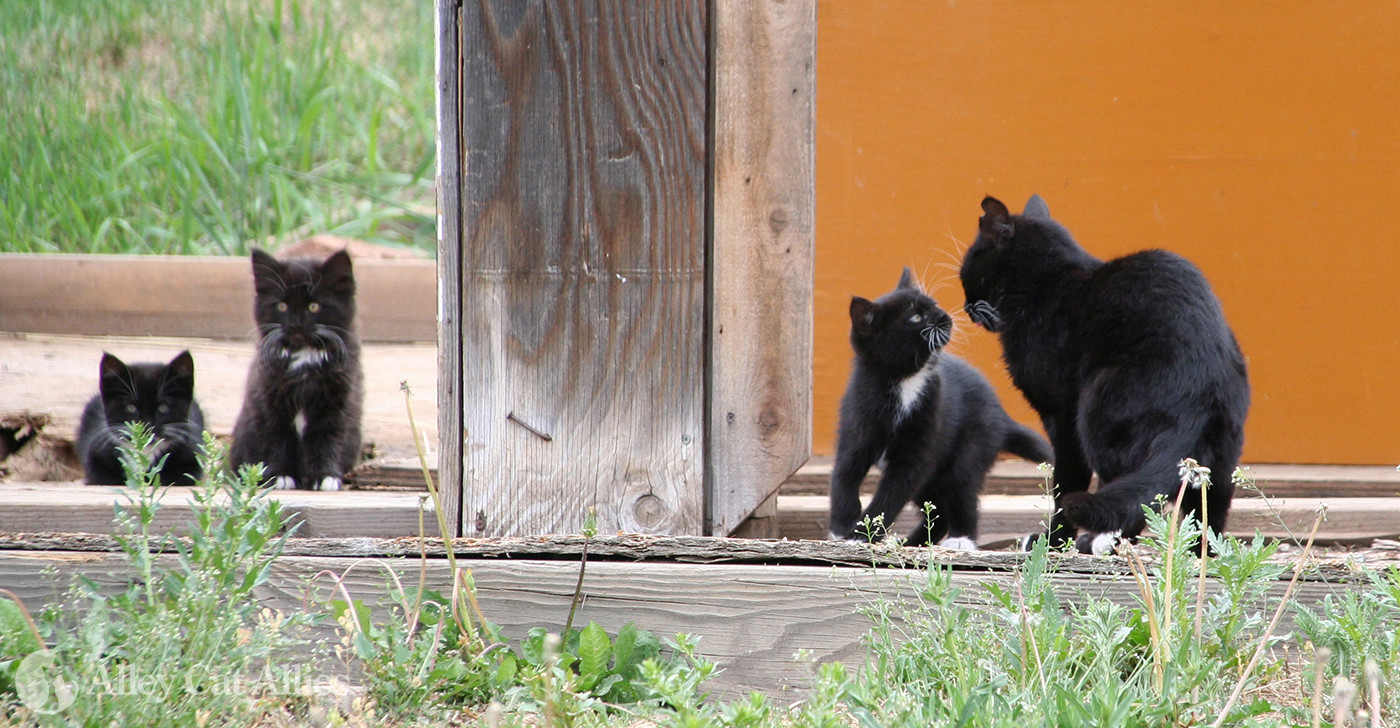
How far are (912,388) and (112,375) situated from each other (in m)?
2.71

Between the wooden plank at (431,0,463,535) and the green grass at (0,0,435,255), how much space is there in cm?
518

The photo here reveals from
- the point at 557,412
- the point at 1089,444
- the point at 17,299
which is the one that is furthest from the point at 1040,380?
the point at 17,299

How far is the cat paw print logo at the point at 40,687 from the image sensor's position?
1.49 metres

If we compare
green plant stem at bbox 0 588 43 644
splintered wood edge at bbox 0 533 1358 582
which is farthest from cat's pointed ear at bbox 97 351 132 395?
green plant stem at bbox 0 588 43 644

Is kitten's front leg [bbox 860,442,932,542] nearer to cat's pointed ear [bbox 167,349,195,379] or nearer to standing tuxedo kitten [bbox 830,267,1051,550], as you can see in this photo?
standing tuxedo kitten [bbox 830,267,1051,550]

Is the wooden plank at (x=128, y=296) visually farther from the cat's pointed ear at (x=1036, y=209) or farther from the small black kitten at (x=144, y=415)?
the cat's pointed ear at (x=1036, y=209)

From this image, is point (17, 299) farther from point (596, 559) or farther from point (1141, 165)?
point (1141, 165)

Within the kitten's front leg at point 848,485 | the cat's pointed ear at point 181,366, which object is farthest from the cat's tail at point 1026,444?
the cat's pointed ear at point 181,366

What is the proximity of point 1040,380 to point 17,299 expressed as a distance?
468 centimetres

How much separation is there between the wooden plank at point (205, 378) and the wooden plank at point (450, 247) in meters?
1.72

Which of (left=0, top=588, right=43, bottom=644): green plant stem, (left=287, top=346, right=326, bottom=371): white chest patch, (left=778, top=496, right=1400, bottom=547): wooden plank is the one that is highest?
(left=287, top=346, right=326, bottom=371): white chest patch

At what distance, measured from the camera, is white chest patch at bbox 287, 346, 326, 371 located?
4.07 metres

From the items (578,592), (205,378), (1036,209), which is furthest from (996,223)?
(205,378)

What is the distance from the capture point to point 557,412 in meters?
2.27
